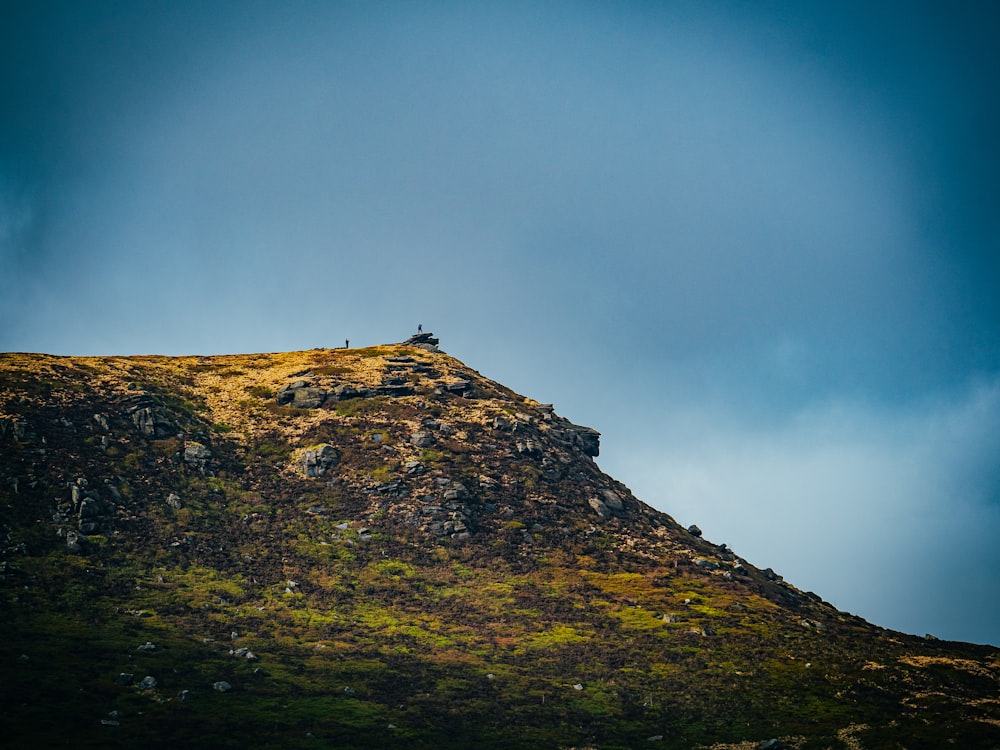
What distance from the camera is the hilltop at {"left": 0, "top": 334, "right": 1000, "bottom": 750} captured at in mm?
70812

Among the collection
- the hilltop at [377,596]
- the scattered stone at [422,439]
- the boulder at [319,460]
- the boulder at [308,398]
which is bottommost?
the hilltop at [377,596]

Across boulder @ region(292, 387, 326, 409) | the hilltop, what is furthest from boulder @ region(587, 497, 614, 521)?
boulder @ region(292, 387, 326, 409)

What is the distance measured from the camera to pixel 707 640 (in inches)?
3824

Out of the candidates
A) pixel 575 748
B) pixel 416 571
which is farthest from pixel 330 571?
pixel 575 748

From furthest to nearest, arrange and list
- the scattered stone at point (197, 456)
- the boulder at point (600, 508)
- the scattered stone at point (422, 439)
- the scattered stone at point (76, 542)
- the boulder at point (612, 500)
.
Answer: the scattered stone at point (422, 439) < the boulder at point (612, 500) < the boulder at point (600, 508) < the scattered stone at point (197, 456) < the scattered stone at point (76, 542)

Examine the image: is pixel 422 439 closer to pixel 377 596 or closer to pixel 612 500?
pixel 612 500

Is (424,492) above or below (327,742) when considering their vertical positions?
above

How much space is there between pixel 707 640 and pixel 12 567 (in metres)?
92.3

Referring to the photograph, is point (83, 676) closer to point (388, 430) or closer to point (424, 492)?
point (424, 492)

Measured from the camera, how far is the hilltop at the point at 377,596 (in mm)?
70812

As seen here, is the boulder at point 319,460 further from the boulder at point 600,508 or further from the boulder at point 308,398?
the boulder at point 600,508

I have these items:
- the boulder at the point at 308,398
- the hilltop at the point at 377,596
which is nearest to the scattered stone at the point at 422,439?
the hilltop at the point at 377,596

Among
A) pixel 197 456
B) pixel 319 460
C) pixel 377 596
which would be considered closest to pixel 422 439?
pixel 319 460

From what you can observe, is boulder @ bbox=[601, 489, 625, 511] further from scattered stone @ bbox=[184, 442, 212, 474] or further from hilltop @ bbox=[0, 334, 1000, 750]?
scattered stone @ bbox=[184, 442, 212, 474]
